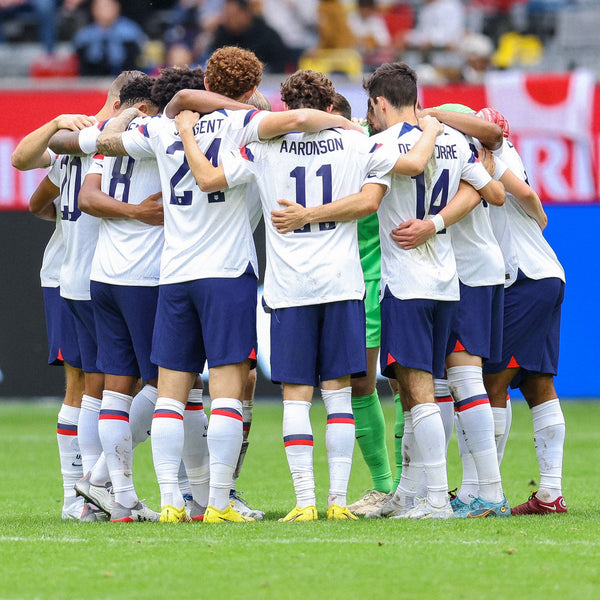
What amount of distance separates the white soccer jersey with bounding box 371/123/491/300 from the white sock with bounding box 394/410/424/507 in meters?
0.84

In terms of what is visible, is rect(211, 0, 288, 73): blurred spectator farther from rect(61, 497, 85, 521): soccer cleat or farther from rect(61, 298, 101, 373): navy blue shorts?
rect(61, 497, 85, 521): soccer cleat

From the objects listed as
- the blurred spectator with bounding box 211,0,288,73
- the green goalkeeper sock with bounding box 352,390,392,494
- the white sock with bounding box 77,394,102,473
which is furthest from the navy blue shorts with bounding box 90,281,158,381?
the blurred spectator with bounding box 211,0,288,73

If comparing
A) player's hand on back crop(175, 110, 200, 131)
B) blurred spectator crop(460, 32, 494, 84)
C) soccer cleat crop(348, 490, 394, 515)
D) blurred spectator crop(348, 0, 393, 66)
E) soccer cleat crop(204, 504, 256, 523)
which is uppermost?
blurred spectator crop(348, 0, 393, 66)

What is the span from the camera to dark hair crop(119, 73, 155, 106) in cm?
662

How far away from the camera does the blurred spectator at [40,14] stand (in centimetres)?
1606

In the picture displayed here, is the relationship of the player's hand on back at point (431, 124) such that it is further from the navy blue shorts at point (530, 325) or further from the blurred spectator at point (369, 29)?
the blurred spectator at point (369, 29)

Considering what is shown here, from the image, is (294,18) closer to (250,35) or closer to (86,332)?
(250,35)

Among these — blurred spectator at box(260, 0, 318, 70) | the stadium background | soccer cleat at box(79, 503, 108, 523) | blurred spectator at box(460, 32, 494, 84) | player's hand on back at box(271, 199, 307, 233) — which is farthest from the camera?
blurred spectator at box(260, 0, 318, 70)

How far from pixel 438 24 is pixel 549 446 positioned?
35.4 feet

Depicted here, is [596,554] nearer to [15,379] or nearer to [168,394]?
[168,394]

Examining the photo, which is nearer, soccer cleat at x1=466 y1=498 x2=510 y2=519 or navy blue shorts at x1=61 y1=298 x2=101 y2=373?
soccer cleat at x1=466 y1=498 x2=510 y2=519

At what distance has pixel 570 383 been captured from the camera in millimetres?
12969

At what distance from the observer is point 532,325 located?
6555mm

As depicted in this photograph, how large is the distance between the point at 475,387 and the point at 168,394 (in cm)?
163
